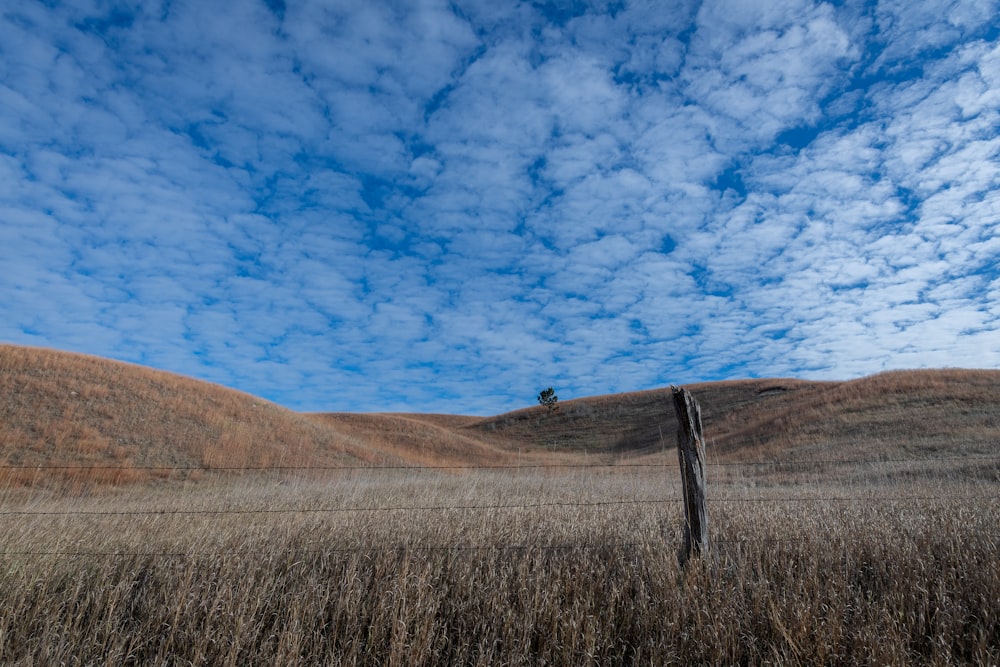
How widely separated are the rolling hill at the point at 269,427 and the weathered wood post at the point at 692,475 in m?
14.0

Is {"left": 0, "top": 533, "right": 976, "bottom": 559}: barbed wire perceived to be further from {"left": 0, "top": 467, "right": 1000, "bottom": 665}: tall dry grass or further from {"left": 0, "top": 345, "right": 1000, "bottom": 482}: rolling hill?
{"left": 0, "top": 345, "right": 1000, "bottom": 482}: rolling hill

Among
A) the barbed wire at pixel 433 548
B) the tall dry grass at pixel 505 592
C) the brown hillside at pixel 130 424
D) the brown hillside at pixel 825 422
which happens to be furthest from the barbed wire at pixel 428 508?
the brown hillside at pixel 825 422

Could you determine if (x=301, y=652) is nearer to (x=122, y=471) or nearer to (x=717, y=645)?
(x=717, y=645)

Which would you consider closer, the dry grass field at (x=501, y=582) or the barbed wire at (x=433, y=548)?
the dry grass field at (x=501, y=582)

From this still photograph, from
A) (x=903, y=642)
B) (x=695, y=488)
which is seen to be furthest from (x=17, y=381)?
(x=903, y=642)

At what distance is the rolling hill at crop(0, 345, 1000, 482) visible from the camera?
22297mm

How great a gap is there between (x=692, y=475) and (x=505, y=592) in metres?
2.40

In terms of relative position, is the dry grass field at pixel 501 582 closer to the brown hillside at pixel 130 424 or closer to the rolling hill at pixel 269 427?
the rolling hill at pixel 269 427

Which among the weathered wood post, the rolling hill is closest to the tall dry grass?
the weathered wood post

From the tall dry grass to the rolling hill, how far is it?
995 cm

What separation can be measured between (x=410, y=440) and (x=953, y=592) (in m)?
44.3

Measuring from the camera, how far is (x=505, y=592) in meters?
5.25

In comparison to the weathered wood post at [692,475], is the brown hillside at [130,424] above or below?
above

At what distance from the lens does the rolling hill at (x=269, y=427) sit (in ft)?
73.2
